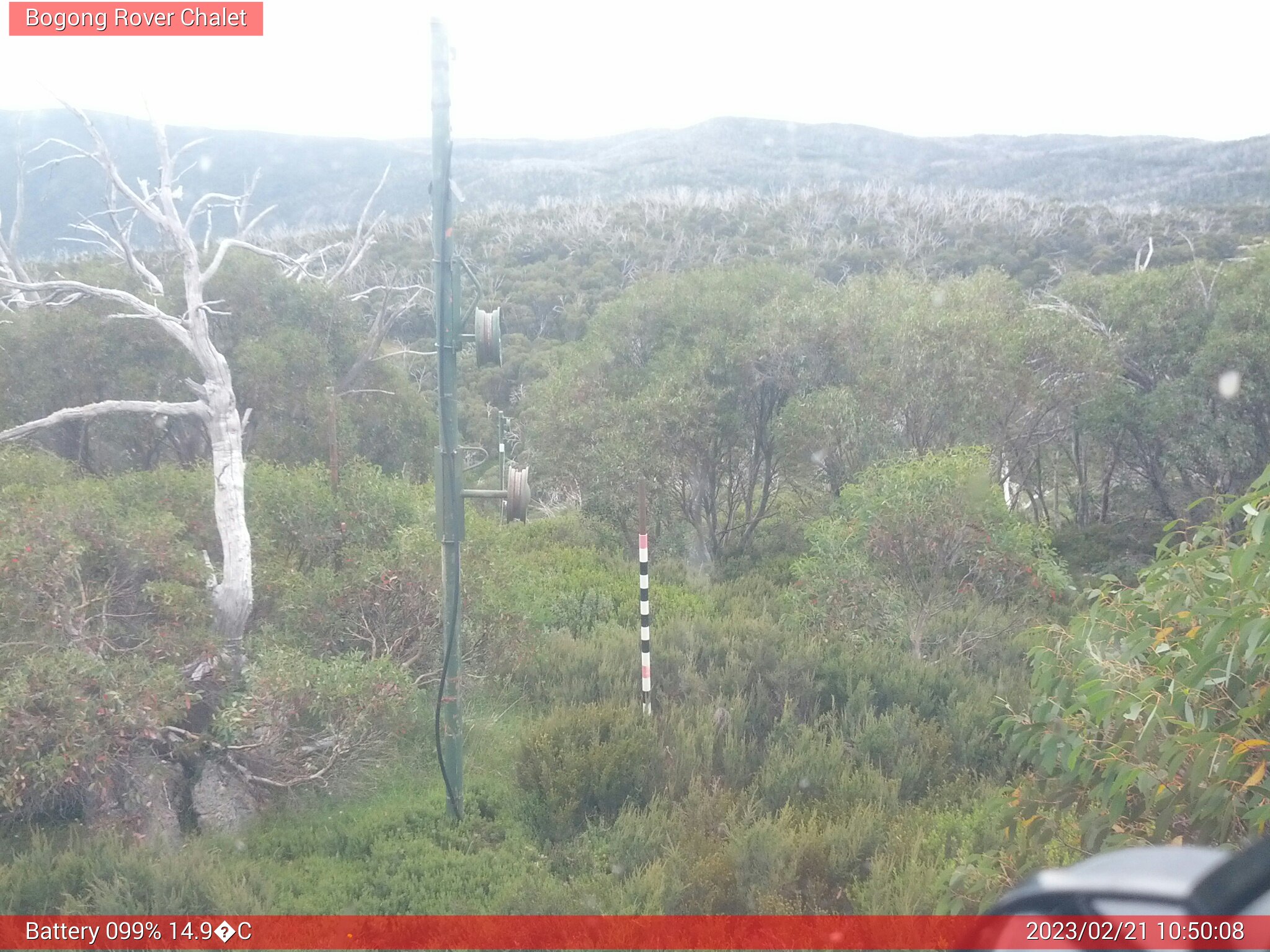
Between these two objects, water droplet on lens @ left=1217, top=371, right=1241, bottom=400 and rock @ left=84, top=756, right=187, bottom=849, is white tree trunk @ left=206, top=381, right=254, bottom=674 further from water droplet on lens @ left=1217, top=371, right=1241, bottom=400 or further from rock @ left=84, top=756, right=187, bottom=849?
water droplet on lens @ left=1217, top=371, right=1241, bottom=400

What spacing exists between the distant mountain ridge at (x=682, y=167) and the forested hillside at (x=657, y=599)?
30888mm

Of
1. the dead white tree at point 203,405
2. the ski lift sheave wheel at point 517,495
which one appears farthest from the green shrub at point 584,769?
the dead white tree at point 203,405

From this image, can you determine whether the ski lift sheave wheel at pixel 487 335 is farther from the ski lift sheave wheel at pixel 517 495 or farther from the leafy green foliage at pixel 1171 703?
the leafy green foliage at pixel 1171 703

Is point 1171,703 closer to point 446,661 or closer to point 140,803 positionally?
point 446,661

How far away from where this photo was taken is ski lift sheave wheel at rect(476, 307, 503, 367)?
5746 millimetres

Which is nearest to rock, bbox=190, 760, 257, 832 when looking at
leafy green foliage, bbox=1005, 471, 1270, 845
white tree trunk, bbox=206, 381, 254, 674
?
white tree trunk, bbox=206, 381, 254, 674

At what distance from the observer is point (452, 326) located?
588 centimetres

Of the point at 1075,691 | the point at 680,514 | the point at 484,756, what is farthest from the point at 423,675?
the point at 680,514

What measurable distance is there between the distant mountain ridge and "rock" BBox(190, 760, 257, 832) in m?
40.7

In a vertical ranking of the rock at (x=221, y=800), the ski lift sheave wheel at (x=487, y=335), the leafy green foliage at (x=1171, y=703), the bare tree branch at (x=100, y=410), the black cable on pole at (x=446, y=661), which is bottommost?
the rock at (x=221, y=800)

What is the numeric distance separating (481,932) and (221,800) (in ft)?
8.69

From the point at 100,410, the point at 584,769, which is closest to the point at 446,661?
the point at 584,769

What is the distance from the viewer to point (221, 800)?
621 centimetres

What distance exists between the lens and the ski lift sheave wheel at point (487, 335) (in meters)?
5.75
